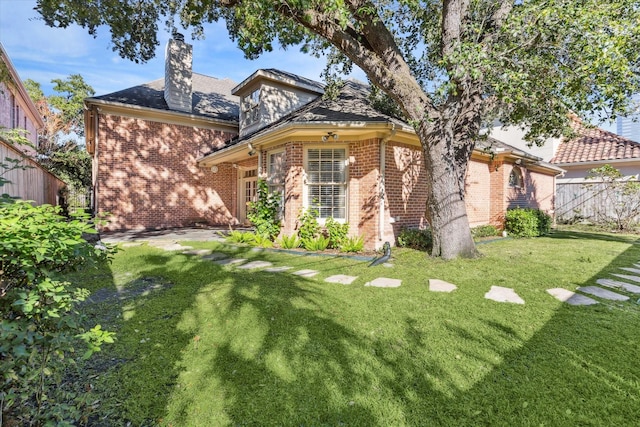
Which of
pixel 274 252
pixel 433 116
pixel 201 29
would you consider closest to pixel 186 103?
pixel 201 29

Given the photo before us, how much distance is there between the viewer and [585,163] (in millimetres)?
14312

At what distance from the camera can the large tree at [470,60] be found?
449 centimetres

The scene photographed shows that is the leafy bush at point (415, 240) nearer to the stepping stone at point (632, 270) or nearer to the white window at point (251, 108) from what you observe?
the stepping stone at point (632, 270)

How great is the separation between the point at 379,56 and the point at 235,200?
9122mm

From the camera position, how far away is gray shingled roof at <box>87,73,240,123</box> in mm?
12070

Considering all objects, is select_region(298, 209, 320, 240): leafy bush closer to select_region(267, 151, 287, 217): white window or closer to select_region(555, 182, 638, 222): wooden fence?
select_region(267, 151, 287, 217): white window

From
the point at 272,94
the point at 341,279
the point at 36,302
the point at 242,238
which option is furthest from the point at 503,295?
the point at 272,94

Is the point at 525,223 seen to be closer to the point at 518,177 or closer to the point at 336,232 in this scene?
the point at 518,177

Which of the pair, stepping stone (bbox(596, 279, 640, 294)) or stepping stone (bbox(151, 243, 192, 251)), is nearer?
stepping stone (bbox(596, 279, 640, 294))

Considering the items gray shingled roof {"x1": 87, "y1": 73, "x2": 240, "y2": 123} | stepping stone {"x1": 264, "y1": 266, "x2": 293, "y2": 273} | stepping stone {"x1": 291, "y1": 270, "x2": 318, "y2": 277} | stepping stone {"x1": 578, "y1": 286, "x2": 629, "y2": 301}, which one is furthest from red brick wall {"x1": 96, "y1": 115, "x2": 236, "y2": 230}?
stepping stone {"x1": 578, "y1": 286, "x2": 629, "y2": 301}

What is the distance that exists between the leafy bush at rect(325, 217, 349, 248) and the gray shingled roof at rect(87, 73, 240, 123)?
8183 mm

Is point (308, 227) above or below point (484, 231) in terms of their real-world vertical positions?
above

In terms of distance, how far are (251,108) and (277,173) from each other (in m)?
4.23

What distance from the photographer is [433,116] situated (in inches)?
223
